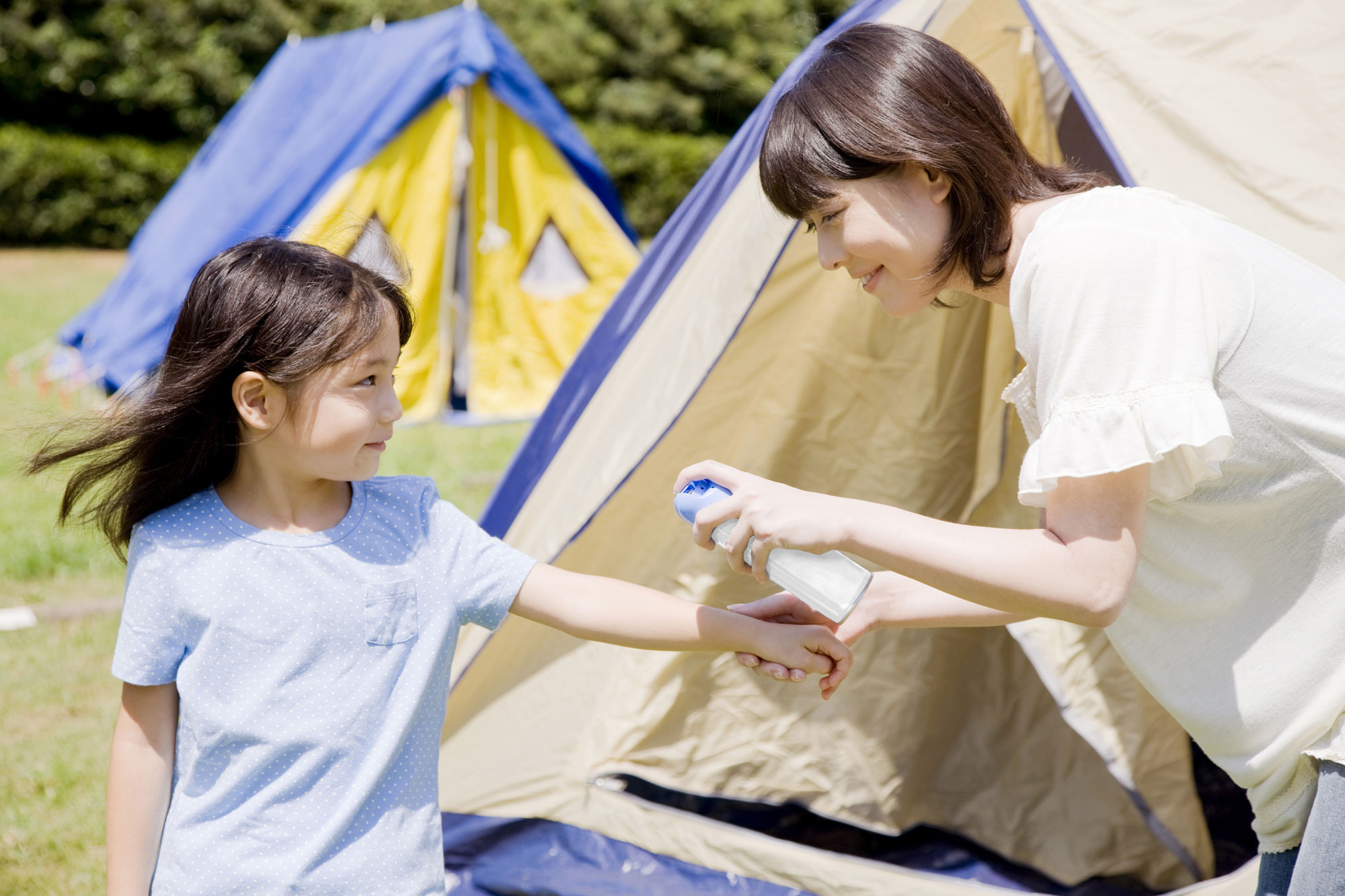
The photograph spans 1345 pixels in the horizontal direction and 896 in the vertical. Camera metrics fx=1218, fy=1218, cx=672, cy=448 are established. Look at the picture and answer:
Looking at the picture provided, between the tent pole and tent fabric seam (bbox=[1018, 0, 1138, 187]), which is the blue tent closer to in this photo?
the tent pole

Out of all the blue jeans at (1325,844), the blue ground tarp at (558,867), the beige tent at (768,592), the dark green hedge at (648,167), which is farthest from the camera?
the dark green hedge at (648,167)

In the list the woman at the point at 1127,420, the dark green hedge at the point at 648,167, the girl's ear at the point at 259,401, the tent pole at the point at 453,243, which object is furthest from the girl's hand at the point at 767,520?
the dark green hedge at the point at 648,167

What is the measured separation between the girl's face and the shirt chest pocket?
14 centimetres

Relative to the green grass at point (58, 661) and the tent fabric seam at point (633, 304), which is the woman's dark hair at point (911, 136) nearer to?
the tent fabric seam at point (633, 304)

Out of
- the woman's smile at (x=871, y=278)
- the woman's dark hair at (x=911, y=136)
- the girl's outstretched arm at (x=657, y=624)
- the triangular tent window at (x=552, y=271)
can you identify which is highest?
the woman's dark hair at (x=911, y=136)

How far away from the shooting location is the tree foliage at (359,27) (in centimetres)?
1532

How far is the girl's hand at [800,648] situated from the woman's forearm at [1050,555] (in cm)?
38

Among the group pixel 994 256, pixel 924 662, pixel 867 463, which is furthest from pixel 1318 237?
pixel 924 662

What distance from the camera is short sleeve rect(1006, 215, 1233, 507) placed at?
1.08 meters

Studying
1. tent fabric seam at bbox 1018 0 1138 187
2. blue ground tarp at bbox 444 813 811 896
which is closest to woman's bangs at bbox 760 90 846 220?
tent fabric seam at bbox 1018 0 1138 187

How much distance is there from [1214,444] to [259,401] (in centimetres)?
106

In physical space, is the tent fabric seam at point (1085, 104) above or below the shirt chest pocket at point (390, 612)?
above

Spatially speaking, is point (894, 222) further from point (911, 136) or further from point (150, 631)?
point (150, 631)

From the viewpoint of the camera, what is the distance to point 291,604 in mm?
1410
